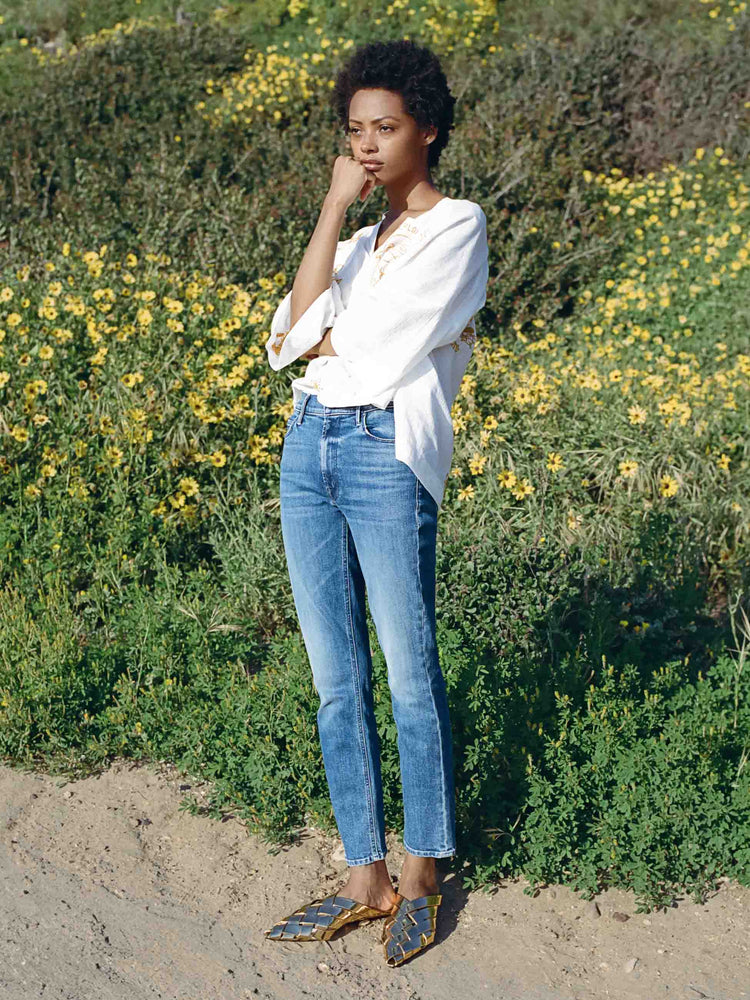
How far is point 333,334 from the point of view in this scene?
8.78 feet

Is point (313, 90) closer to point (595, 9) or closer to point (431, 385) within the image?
point (595, 9)

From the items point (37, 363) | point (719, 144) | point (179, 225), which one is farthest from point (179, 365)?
point (719, 144)

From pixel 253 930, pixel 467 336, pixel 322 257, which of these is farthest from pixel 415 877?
pixel 322 257

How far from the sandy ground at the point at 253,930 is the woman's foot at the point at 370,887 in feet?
0.28

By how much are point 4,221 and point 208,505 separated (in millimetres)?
3835

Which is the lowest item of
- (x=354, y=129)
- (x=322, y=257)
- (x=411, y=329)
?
(x=411, y=329)

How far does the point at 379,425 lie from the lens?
2623 mm

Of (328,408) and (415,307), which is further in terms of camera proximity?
(328,408)

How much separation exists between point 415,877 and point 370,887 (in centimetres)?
12

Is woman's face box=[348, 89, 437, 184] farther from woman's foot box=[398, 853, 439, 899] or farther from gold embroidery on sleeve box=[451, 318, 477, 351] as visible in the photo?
woman's foot box=[398, 853, 439, 899]

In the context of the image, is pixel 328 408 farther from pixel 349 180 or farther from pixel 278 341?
pixel 349 180

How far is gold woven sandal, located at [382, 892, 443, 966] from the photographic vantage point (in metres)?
2.86

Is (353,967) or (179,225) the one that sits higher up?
(179,225)

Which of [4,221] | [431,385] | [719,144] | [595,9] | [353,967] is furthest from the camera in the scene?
[595,9]
